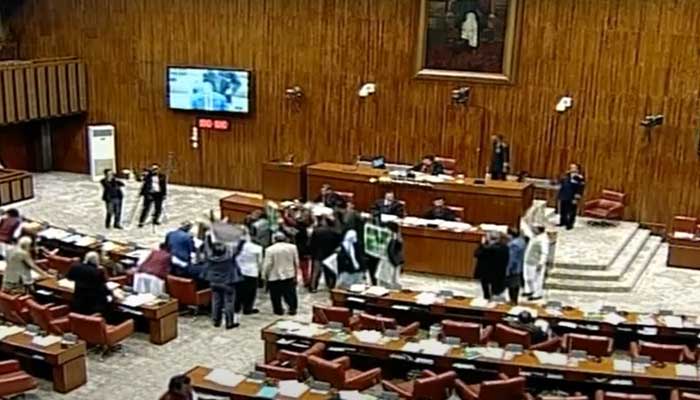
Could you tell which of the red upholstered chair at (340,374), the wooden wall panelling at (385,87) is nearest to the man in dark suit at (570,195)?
the wooden wall panelling at (385,87)

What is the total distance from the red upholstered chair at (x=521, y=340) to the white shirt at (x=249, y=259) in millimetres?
3899

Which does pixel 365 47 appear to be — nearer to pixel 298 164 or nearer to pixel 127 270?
pixel 298 164

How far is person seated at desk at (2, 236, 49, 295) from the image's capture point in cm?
1278

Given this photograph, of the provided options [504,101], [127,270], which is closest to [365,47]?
[504,101]

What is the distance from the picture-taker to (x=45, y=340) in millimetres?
10977

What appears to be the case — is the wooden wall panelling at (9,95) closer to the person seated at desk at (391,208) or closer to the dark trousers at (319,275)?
the person seated at desk at (391,208)

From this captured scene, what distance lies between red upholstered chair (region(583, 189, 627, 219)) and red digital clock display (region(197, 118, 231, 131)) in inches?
351

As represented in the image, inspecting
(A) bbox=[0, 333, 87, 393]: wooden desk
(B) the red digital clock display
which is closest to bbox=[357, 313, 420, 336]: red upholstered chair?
(A) bbox=[0, 333, 87, 393]: wooden desk

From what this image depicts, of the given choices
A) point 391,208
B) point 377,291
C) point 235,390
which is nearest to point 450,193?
point 391,208

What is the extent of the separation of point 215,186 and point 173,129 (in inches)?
71.1

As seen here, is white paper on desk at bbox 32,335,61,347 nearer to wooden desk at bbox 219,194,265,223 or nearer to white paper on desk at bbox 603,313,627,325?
white paper on desk at bbox 603,313,627,325

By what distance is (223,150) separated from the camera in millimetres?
22750

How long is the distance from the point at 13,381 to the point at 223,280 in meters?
3.48

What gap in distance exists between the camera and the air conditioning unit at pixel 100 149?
76.6 feet
